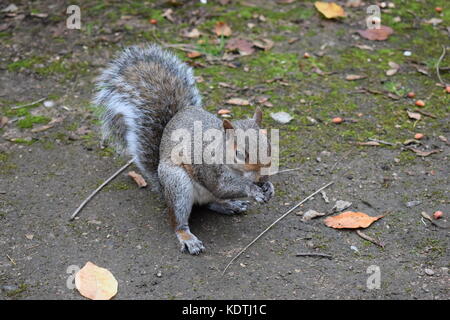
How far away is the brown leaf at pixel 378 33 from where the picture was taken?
4555 millimetres

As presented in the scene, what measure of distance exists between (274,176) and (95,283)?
124 centimetres

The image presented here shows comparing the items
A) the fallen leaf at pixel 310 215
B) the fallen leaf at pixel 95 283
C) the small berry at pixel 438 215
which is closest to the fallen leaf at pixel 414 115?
the small berry at pixel 438 215

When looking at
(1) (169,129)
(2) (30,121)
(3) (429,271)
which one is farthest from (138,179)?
(3) (429,271)

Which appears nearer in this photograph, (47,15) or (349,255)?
(349,255)

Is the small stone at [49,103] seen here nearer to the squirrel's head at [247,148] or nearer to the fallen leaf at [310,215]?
the squirrel's head at [247,148]

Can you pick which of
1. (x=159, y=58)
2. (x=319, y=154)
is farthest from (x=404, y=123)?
(x=159, y=58)

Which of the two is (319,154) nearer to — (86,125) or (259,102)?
(259,102)

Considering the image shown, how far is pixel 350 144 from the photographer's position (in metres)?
3.53

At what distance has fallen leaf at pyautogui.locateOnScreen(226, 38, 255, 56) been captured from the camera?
445 centimetres

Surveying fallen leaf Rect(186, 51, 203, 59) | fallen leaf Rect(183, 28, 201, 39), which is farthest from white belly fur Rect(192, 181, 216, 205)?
fallen leaf Rect(183, 28, 201, 39)

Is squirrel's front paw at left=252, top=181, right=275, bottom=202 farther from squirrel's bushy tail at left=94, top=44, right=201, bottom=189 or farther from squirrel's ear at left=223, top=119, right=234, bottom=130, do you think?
squirrel's bushy tail at left=94, top=44, right=201, bottom=189

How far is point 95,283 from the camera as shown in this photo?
8.34ft

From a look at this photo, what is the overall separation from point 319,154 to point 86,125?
1520 millimetres

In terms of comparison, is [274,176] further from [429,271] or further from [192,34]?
[192,34]
